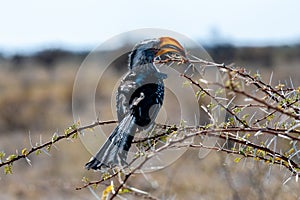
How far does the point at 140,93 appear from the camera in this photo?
Answer: 2.97 m

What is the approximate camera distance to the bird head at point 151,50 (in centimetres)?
278

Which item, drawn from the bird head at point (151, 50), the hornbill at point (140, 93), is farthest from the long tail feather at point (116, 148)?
the bird head at point (151, 50)

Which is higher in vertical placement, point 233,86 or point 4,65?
point 233,86

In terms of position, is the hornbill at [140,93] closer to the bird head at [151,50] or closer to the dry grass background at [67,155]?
the bird head at [151,50]

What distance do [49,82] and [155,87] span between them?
22.4 meters

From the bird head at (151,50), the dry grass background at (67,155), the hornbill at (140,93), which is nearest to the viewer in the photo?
the hornbill at (140,93)

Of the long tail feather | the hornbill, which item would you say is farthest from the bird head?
the long tail feather

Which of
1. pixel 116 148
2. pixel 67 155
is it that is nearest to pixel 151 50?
pixel 116 148

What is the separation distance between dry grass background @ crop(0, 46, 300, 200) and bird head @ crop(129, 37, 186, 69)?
1.98 feet

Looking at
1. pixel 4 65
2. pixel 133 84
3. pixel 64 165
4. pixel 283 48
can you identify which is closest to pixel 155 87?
pixel 133 84

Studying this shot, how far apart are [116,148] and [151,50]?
105 cm

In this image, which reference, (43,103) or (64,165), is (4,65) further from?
(64,165)

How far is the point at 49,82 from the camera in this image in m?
25.0

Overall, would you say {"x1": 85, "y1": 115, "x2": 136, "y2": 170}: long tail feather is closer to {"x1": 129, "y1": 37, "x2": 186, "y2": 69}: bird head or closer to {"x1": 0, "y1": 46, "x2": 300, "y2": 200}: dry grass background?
{"x1": 0, "y1": 46, "x2": 300, "y2": 200}: dry grass background
